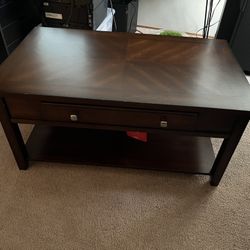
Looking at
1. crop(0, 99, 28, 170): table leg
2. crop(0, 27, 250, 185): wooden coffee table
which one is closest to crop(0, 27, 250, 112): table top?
crop(0, 27, 250, 185): wooden coffee table

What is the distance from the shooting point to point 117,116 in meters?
0.93

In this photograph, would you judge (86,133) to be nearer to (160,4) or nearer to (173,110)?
(173,110)

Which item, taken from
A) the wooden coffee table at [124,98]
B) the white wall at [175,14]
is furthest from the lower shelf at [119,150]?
the white wall at [175,14]

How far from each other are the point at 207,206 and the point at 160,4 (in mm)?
1965

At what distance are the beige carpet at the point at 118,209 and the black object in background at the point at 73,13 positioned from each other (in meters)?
0.94

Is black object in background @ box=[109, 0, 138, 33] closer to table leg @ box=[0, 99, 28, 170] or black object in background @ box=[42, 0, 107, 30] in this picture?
black object in background @ box=[42, 0, 107, 30]

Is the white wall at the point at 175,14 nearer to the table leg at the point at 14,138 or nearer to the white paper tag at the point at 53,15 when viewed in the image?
the white paper tag at the point at 53,15

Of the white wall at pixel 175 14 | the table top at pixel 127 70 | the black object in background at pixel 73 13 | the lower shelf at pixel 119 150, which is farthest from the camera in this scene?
the white wall at pixel 175 14

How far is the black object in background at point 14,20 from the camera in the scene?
1.63 meters

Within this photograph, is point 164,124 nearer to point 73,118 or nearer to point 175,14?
point 73,118

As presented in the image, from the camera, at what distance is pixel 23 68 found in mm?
986

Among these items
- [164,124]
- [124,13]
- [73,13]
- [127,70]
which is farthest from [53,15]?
[164,124]

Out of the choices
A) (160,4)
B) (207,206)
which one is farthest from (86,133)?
(160,4)

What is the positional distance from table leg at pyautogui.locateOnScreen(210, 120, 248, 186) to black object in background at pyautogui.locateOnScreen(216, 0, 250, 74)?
1130 mm
